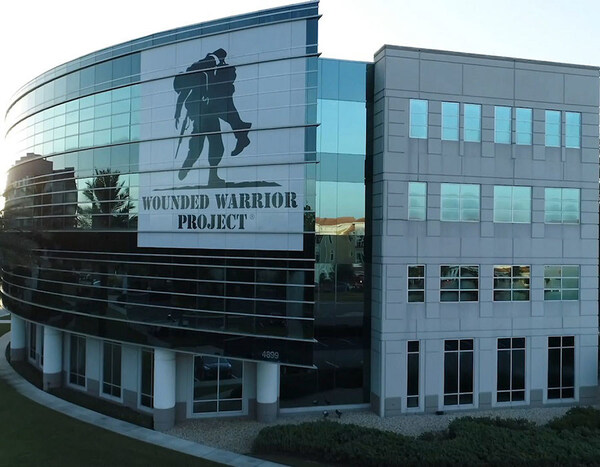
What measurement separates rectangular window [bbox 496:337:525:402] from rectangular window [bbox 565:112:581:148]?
978 cm

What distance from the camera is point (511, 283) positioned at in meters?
23.1

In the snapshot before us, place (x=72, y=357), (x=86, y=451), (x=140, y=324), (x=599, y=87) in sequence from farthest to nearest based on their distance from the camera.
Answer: (x=72, y=357), (x=599, y=87), (x=140, y=324), (x=86, y=451)

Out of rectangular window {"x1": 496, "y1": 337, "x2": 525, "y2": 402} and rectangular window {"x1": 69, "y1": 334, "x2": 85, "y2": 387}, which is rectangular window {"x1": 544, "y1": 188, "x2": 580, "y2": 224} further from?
rectangular window {"x1": 69, "y1": 334, "x2": 85, "y2": 387}

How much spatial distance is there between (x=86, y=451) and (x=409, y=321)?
1400 cm

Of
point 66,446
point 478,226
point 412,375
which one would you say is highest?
point 478,226

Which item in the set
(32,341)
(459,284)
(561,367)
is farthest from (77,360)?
(561,367)

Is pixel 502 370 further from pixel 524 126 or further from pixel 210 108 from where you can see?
pixel 210 108

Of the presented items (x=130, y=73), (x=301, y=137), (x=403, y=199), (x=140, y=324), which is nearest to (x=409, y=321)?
(x=403, y=199)

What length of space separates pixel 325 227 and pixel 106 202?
1052 cm

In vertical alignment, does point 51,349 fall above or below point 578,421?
above

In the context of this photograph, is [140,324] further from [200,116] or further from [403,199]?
[403,199]

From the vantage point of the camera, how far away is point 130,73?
74.9 ft

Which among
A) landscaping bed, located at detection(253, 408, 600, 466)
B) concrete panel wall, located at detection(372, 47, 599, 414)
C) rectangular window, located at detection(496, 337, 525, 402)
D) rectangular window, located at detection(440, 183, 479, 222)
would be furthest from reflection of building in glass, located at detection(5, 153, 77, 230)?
rectangular window, located at detection(496, 337, 525, 402)

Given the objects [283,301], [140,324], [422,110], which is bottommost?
[140,324]
